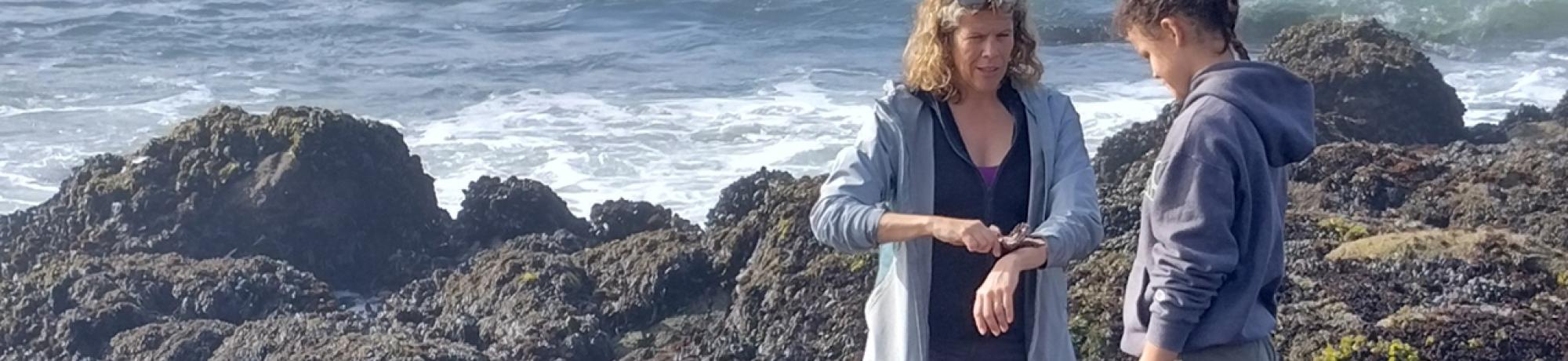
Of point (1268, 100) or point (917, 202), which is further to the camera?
point (917, 202)

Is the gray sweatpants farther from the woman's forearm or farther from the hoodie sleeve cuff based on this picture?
the woman's forearm

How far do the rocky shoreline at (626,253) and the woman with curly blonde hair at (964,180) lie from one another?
1910 mm

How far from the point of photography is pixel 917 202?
10.5 ft

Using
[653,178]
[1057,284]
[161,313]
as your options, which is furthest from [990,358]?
[653,178]

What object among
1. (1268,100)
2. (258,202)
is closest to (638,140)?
(258,202)

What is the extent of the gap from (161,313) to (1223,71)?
6.32 metres

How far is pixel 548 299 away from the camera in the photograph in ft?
24.2

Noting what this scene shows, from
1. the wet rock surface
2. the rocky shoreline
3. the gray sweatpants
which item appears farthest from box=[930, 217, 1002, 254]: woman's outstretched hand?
the wet rock surface

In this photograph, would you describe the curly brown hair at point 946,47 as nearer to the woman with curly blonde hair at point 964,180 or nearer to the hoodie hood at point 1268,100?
the woman with curly blonde hair at point 964,180

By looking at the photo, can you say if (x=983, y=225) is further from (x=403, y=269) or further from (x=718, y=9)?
(x=718, y=9)

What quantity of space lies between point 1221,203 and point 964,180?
1.84ft

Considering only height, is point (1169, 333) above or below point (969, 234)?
below

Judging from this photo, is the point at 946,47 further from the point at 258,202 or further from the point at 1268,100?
the point at 258,202

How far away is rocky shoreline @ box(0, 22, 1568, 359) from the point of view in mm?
5305
